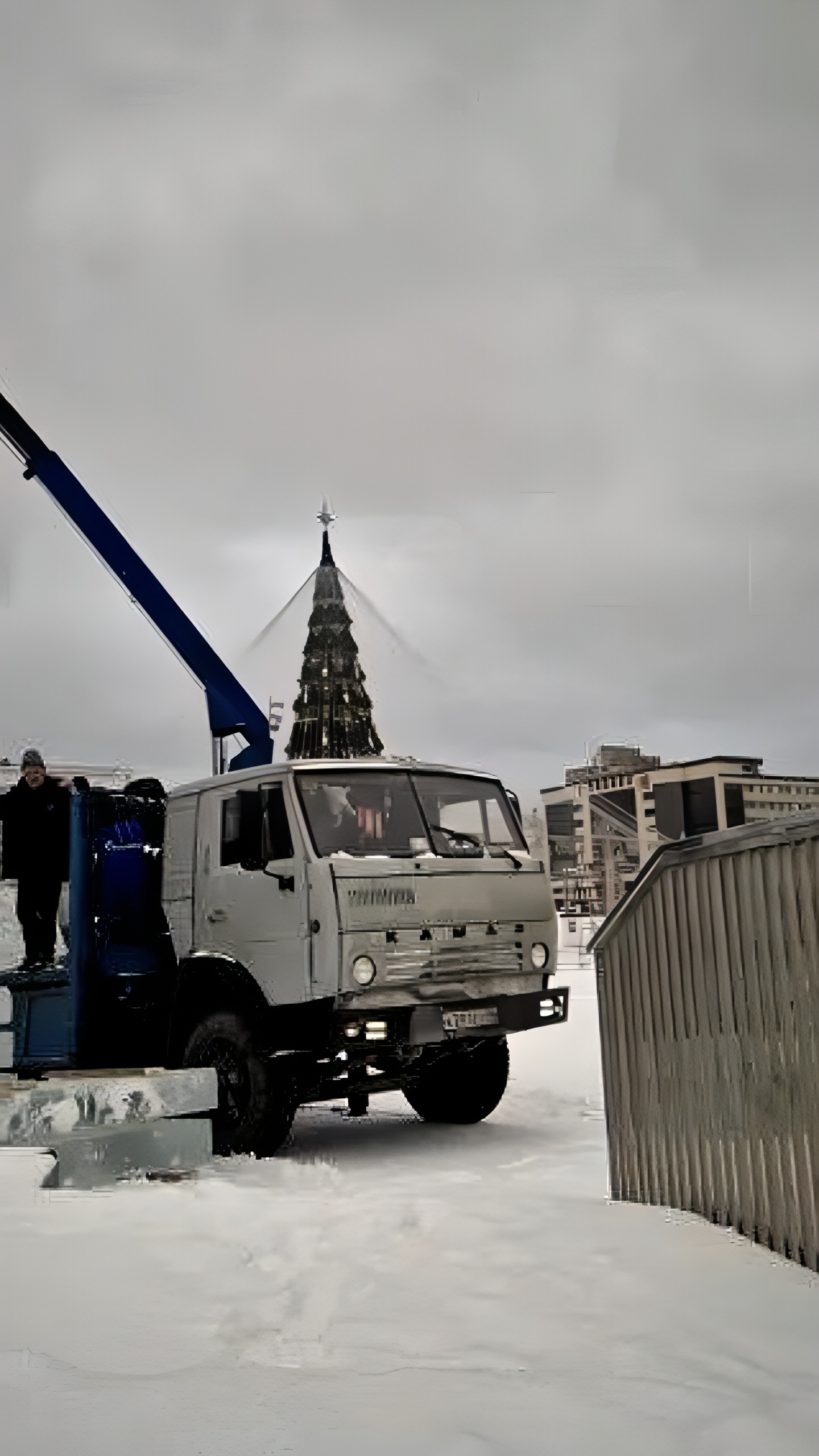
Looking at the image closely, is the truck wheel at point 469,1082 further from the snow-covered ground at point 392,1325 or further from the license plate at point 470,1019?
the snow-covered ground at point 392,1325

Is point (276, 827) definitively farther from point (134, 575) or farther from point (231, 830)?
point (134, 575)

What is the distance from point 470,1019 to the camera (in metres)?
6.99

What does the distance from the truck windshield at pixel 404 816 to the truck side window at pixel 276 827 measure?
5.4 inches

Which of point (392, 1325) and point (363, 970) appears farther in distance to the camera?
point (363, 970)

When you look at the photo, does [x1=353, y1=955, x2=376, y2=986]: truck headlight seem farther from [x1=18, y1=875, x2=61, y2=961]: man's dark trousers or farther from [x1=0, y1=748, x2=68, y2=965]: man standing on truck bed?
[x1=18, y1=875, x2=61, y2=961]: man's dark trousers

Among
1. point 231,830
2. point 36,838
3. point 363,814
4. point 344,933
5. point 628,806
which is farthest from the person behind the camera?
point 628,806

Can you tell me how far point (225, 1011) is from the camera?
712cm

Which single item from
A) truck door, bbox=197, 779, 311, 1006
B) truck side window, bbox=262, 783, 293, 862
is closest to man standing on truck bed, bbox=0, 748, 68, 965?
truck door, bbox=197, 779, 311, 1006

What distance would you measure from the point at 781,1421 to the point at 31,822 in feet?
22.4

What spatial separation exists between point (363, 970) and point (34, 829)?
10.5 feet

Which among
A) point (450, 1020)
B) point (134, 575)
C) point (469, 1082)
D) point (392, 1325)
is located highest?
point (134, 575)

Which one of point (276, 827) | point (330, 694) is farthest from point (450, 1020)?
point (330, 694)

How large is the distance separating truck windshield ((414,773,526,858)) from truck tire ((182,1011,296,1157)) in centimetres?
158

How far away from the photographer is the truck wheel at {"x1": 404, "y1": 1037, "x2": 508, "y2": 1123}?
799 centimetres
